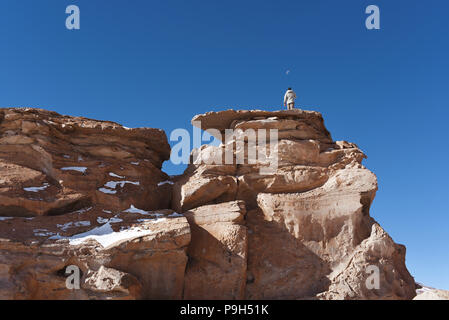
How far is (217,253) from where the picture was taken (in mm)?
15477

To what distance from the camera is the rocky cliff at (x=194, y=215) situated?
45.8ft

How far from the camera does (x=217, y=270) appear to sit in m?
15.0

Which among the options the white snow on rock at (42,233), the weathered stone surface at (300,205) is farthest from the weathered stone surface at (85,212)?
the weathered stone surface at (300,205)

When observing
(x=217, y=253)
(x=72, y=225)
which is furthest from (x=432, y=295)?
(x=72, y=225)

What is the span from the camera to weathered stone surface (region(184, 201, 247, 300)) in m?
14.8

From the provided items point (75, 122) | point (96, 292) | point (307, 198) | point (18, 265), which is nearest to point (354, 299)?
point (307, 198)

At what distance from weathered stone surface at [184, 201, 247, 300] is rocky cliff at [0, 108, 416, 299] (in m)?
0.04

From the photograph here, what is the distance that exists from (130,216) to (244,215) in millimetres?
4925

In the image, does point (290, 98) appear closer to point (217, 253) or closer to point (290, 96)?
point (290, 96)

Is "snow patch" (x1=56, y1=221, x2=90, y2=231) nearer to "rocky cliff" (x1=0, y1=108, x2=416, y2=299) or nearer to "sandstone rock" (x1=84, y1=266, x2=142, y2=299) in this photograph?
"rocky cliff" (x1=0, y1=108, x2=416, y2=299)

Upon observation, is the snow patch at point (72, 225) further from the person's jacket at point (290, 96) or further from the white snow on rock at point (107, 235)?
the person's jacket at point (290, 96)

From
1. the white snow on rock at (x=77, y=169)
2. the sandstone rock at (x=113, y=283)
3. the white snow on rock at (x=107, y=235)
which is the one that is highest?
the white snow on rock at (x=77, y=169)

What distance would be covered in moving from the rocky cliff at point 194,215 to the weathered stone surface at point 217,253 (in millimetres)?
43
